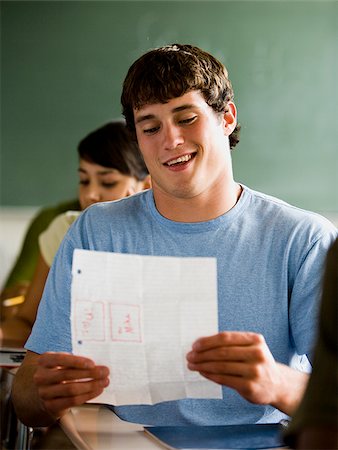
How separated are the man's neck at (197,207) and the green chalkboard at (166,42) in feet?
10.4

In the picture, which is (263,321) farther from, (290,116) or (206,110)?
(290,116)

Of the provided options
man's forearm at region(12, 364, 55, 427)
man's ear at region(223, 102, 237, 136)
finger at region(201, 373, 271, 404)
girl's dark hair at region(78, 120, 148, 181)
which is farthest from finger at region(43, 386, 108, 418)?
girl's dark hair at region(78, 120, 148, 181)

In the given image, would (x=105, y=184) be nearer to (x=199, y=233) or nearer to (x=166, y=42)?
(x=199, y=233)

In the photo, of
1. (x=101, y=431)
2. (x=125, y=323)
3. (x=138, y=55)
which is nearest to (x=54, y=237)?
(x=101, y=431)

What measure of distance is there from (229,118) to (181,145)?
217 mm

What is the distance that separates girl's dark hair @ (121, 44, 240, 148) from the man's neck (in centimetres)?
20

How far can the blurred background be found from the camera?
16.6 feet

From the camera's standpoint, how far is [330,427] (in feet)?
2.93

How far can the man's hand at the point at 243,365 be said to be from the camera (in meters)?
1.50

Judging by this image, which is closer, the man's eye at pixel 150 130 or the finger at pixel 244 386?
the finger at pixel 244 386

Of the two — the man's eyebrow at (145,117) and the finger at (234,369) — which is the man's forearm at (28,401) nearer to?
A: the finger at (234,369)

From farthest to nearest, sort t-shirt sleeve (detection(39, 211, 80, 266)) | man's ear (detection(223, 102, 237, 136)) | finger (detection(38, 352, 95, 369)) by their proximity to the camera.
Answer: t-shirt sleeve (detection(39, 211, 80, 266)) → man's ear (detection(223, 102, 237, 136)) → finger (detection(38, 352, 95, 369))

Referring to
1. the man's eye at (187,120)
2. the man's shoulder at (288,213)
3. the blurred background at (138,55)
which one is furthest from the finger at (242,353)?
the blurred background at (138,55)

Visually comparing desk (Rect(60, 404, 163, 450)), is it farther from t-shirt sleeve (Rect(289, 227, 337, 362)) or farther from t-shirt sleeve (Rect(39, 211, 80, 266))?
t-shirt sleeve (Rect(39, 211, 80, 266))
